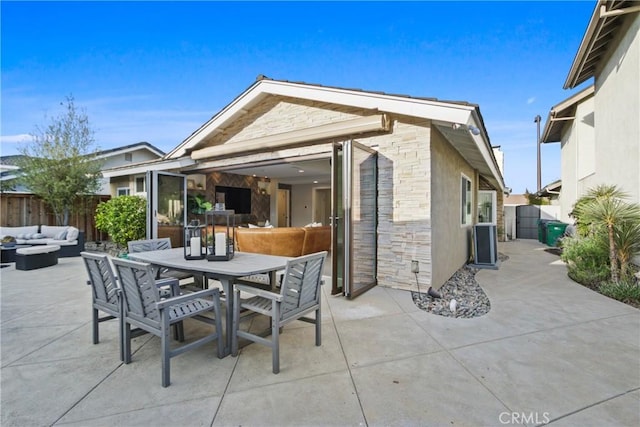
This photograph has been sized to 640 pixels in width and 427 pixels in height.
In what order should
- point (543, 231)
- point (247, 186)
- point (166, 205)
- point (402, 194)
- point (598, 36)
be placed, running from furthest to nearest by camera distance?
point (543, 231)
point (247, 186)
point (166, 205)
point (598, 36)
point (402, 194)

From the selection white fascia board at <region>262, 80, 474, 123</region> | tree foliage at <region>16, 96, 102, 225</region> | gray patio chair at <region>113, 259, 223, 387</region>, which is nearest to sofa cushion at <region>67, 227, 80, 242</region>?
tree foliage at <region>16, 96, 102, 225</region>

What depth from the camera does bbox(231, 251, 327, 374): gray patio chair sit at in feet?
8.25

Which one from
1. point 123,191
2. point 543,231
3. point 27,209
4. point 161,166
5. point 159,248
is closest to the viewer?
point 159,248

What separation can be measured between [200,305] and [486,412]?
239 centimetres

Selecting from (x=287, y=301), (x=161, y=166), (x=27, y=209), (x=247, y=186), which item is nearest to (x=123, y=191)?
(x=27, y=209)

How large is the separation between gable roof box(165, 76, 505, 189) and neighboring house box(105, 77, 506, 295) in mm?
16

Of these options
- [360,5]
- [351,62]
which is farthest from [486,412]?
[351,62]

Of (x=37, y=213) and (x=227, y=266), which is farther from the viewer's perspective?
(x=37, y=213)

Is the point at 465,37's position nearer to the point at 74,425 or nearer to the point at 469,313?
the point at 469,313

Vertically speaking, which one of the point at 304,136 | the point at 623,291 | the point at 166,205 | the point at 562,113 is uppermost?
the point at 562,113

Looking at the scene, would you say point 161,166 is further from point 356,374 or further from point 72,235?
point 356,374

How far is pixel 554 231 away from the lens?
37.5 feet

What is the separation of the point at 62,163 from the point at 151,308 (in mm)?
10904

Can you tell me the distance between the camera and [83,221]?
10.9 meters
